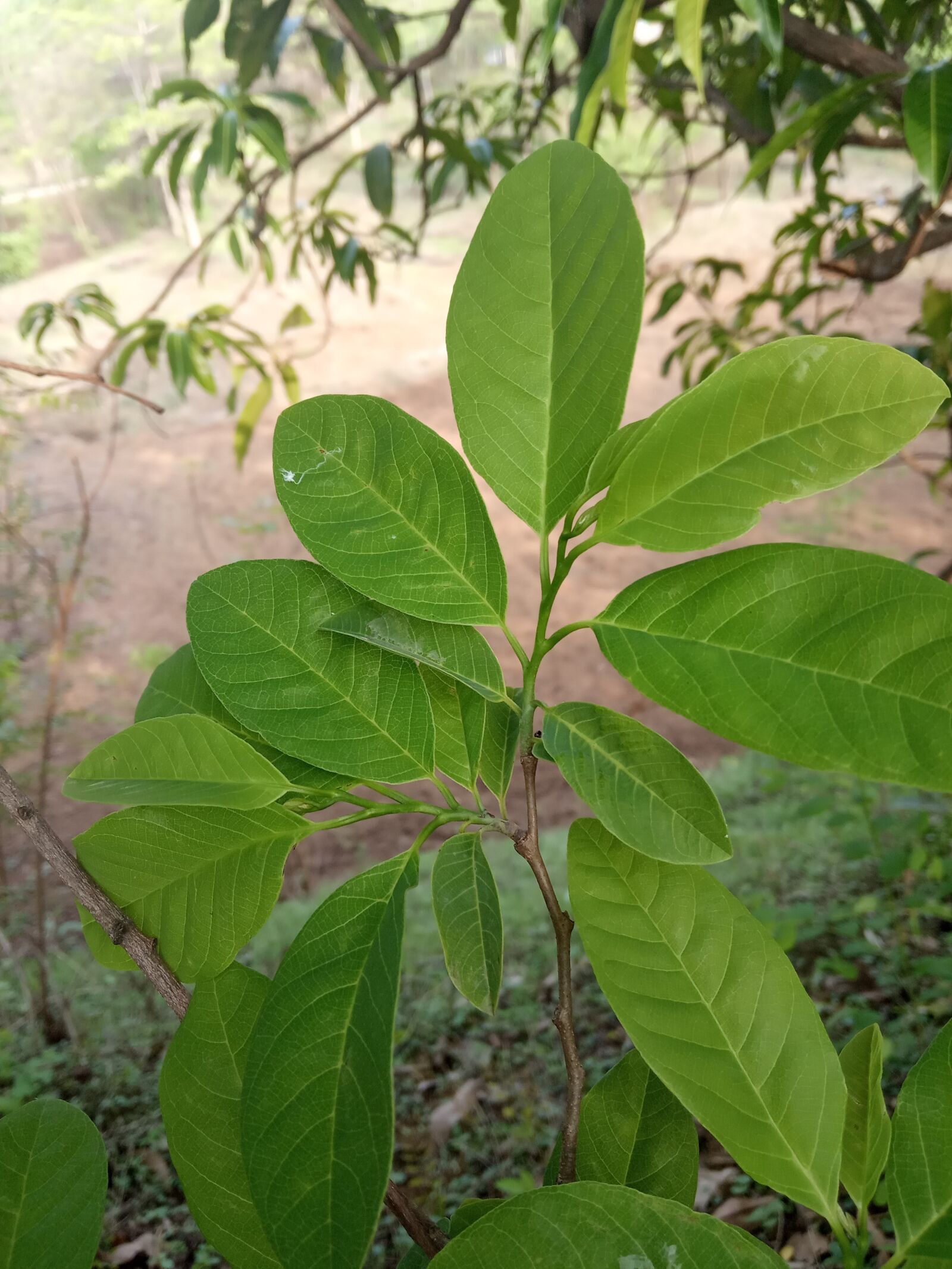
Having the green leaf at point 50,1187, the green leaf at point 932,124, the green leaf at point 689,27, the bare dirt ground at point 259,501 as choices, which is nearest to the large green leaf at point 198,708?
the green leaf at point 50,1187

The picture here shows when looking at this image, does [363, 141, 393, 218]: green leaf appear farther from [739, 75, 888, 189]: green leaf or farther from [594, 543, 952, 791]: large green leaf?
[594, 543, 952, 791]: large green leaf

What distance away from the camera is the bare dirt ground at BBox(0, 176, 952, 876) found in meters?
3.51

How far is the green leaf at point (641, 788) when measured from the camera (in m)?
0.23

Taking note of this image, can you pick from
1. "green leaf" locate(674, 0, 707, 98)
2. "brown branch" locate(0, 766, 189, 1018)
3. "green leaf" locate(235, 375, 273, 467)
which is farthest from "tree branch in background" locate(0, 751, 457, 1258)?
"green leaf" locate(235, 375, 273, 467)

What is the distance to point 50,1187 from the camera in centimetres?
27

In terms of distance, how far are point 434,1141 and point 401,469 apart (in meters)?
1.32

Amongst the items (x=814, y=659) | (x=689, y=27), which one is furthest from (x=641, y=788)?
(x=689, y=27)

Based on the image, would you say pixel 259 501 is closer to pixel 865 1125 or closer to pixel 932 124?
pixel 932 124

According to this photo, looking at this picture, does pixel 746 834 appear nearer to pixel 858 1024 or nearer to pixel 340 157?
pixel 858 1024

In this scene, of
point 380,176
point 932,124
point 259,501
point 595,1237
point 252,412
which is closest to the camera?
point 595,1237

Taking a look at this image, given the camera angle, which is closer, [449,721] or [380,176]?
[449,721]

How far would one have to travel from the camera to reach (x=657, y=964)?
260 mm

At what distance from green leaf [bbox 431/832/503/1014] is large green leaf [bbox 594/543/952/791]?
0.29ft

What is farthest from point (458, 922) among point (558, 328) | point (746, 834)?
point (746, 834)
